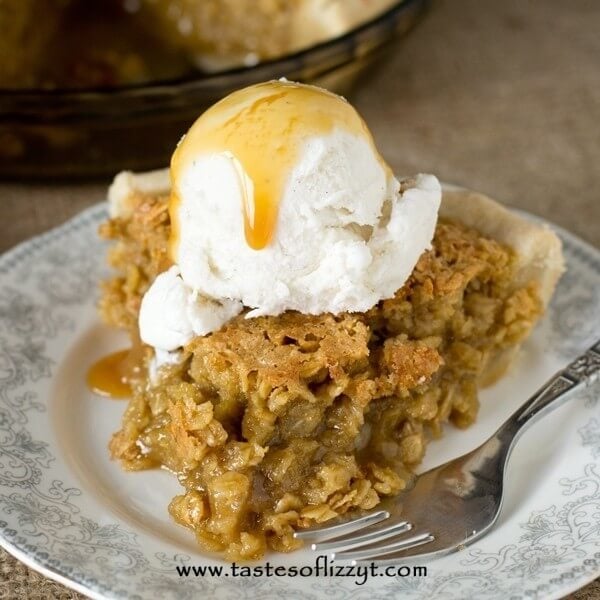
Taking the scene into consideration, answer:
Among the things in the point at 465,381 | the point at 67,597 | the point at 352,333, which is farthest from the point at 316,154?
the point at 67,597

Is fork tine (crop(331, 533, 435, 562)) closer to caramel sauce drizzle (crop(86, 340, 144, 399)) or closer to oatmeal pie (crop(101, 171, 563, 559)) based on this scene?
oatmeal pie (crop(101, 171, 563, 559))

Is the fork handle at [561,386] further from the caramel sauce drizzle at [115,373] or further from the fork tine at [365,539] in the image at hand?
the caramel sauce drizzle at [115,373]

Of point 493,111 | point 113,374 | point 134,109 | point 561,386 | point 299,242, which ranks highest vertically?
point 299,242

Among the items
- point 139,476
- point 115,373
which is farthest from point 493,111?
point 139,476

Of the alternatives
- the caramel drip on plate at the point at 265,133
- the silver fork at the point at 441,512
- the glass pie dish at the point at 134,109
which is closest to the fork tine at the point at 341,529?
the silver fork at the point at 441,512

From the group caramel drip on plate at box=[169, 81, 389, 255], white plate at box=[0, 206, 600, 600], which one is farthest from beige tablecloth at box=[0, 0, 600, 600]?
caramel drip on plate at box=[169, 81, 389, 255]

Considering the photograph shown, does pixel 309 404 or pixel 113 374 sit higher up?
pixel 309 404

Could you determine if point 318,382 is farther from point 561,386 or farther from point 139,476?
point 561,386
